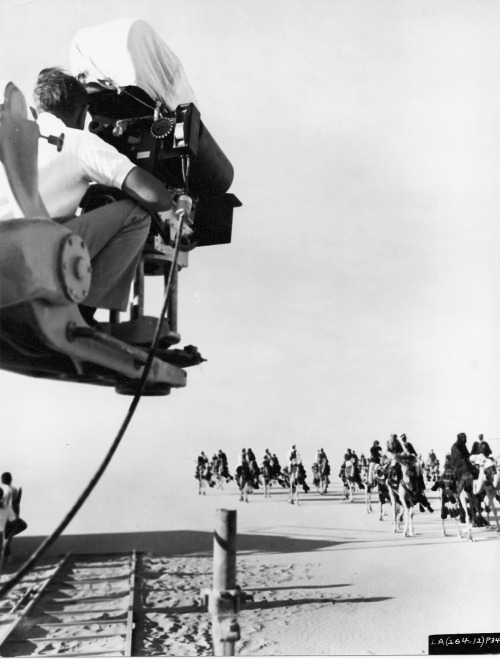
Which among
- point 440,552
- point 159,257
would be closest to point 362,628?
point 440,552

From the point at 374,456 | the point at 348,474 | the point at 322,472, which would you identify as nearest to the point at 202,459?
the point at 322,472

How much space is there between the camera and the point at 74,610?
12016mm

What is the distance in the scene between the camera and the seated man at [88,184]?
9.43 ft

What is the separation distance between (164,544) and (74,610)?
20.0 ft

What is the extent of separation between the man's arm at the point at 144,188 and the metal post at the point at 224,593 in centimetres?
308

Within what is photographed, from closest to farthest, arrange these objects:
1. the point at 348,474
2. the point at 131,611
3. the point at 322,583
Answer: the point at 131,611
the point at 322,583
the point at 348,474

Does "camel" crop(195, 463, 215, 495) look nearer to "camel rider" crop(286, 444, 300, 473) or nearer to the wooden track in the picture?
"camel rider" crop(286, 444, 300, 473)

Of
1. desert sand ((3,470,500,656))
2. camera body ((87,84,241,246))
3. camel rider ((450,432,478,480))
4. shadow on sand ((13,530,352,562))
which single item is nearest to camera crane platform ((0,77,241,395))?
camera body ((87,84,241,246))

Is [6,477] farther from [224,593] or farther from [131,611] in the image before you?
[131,611]

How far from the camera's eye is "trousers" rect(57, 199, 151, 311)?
2.86 meters

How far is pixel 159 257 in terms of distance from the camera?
352 centimetres

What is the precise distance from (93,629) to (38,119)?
10.0 metres

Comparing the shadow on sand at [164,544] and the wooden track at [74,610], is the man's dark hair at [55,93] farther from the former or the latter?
the shadow on sand at [164,544]

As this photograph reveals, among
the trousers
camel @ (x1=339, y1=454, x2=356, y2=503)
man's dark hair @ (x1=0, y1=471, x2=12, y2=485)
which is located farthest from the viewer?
camel @ (x1=339, y1=454, x2=356, y2=503)
